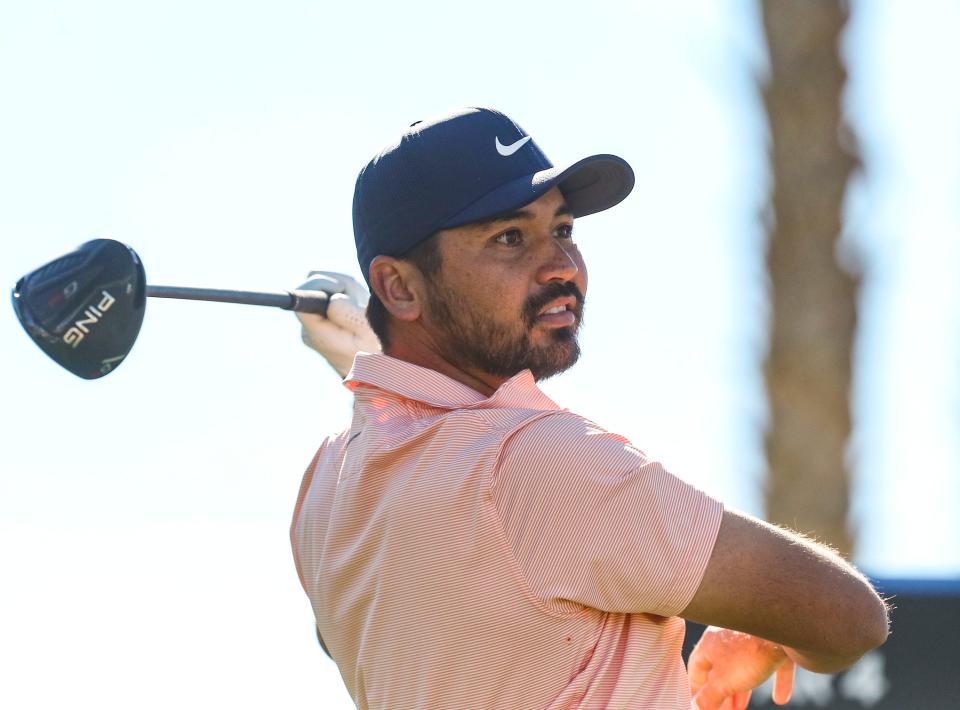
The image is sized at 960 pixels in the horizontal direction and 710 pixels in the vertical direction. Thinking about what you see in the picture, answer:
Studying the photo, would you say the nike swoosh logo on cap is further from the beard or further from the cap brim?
the beard

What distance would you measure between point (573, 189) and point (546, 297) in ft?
1.24

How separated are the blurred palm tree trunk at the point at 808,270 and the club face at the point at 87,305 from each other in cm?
473

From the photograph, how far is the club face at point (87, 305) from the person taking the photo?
346 centimetres

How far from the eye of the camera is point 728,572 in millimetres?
3055

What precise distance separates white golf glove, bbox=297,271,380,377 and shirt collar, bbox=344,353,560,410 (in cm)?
78

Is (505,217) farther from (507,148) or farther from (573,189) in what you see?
(573,189)

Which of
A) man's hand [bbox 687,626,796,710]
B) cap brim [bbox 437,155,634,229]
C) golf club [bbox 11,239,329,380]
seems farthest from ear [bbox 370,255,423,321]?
man's hand [bbox 687,626,796,710]

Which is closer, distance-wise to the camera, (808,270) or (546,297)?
(546,297)

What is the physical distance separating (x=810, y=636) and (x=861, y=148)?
535 cm

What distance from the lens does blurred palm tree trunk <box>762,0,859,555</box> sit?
792cm

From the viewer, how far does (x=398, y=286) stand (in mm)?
3773

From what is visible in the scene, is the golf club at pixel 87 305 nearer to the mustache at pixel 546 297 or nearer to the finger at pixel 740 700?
the mustache at pixel 546 297

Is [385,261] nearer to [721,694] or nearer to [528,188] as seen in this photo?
[528,188]

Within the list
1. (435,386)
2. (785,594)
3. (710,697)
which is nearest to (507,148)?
(435,386)
